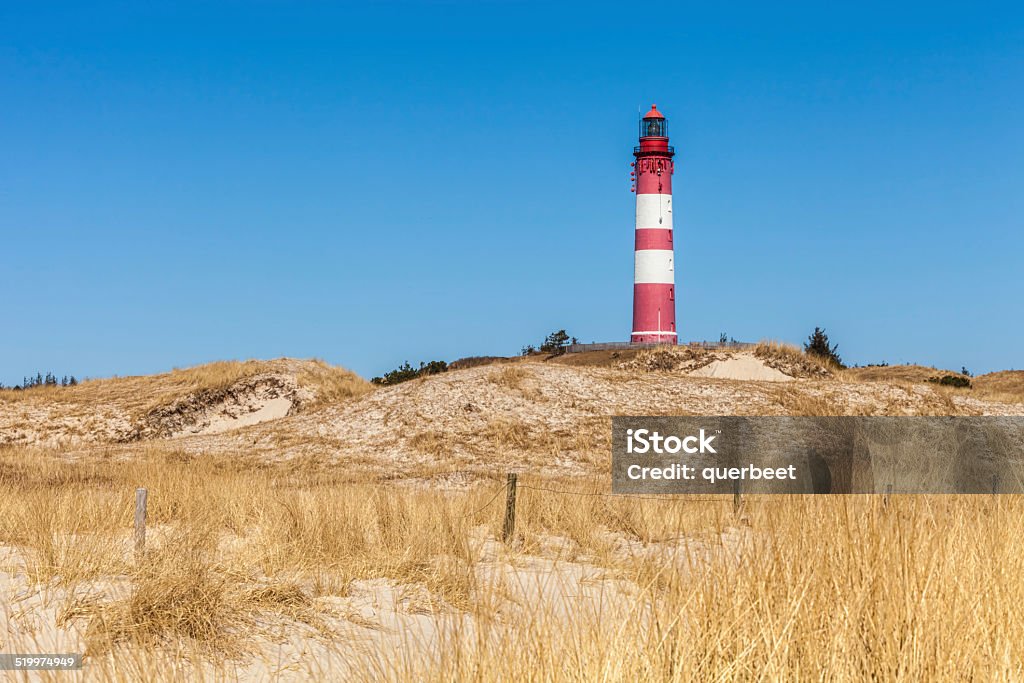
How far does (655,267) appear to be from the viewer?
45969mm

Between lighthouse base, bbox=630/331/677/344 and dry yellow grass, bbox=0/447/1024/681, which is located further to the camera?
lighthouse base, bbox=630/331/677/344

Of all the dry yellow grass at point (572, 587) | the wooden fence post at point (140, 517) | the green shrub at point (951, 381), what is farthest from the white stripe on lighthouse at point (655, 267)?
the wooden fence post at point (140, 517)

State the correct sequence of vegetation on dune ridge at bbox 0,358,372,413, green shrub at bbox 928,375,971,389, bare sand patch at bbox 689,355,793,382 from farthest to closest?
green shrub at bbox 928,375,971,389
bare sand patch at bbox 689,355,793,382
vegetation on dune ridge at bbox 0,358,372,413

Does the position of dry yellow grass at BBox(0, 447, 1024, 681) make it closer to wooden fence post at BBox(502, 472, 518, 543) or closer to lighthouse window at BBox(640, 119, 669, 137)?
wooden fence post at BBox(502, 472, 518, 543)

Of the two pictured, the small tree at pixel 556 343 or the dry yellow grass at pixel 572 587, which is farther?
the small tree at pixel 556 343

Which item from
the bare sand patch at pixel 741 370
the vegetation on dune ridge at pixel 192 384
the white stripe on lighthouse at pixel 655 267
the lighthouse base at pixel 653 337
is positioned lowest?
the vegetation on dune ridge at pixel 192 384

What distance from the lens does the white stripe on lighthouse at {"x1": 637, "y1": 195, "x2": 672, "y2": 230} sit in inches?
1826

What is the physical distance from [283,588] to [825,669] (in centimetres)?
454

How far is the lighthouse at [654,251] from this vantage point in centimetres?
4578

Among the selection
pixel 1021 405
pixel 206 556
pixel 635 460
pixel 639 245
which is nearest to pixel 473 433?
pixel 635 460

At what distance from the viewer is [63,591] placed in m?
7.58

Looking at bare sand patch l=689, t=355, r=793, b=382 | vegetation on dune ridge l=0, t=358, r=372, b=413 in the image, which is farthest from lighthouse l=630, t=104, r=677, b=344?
vegetation on dune ridge l=0, t=358, r=372, b=413

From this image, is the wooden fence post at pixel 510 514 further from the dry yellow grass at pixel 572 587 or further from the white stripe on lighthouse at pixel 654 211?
the white stripe on lighthouse at pixel 654 211

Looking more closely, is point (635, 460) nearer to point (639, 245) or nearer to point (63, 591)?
point (63, 591)
